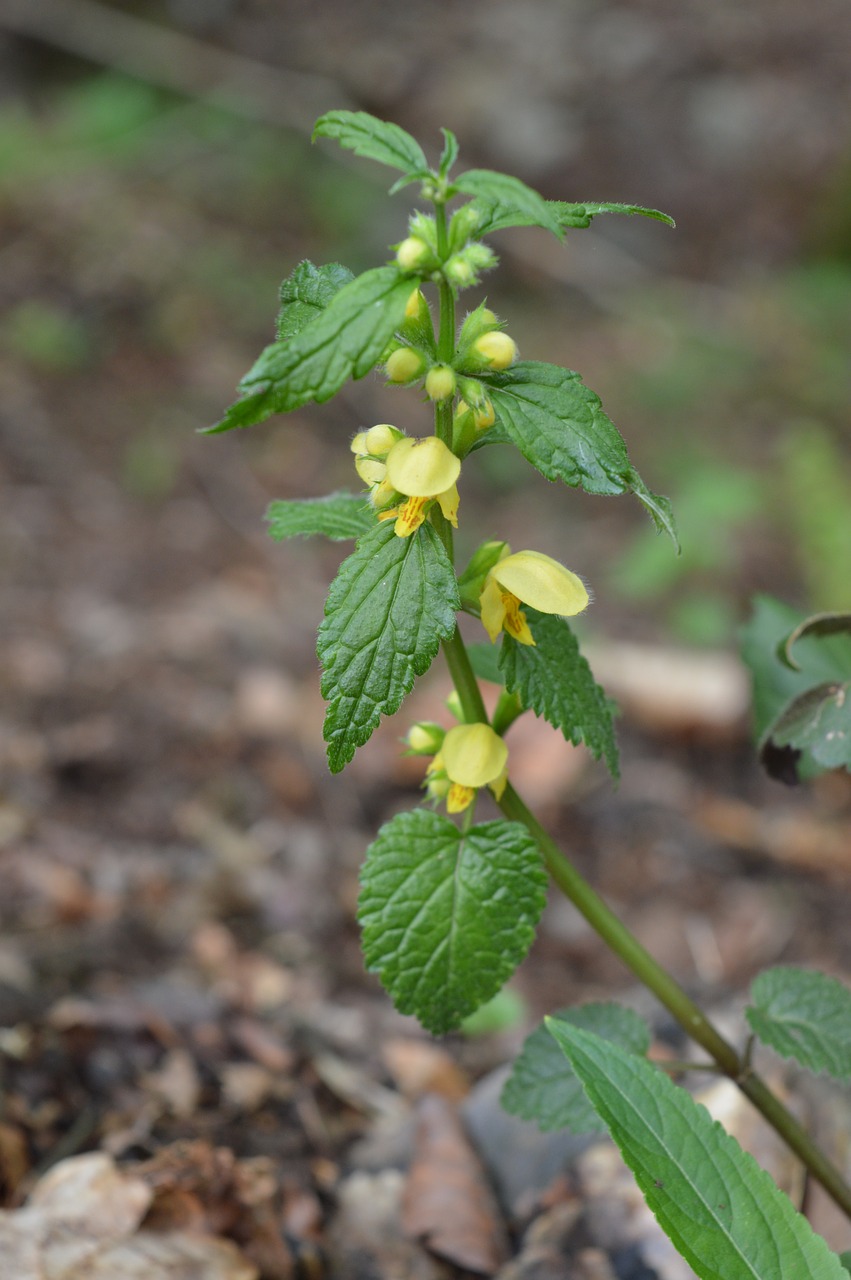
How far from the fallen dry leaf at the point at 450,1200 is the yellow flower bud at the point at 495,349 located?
4.14ft

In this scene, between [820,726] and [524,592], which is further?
[820,726]

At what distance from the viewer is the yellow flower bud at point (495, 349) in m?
0.99

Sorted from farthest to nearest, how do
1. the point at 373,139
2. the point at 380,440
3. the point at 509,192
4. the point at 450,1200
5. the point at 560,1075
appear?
1. the point at 450,1200
2. the point at 560,1075
3. the point at 380,440
4. the point at 373,139
5. the point at 509,192

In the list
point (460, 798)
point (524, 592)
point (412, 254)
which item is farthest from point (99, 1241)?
point (412, 254)

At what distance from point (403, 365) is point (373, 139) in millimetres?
210

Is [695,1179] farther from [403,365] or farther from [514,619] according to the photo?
[403,365]

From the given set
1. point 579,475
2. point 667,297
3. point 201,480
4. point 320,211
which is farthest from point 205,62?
point 579,475

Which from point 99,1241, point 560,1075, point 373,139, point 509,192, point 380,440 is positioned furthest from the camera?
point 99,1241

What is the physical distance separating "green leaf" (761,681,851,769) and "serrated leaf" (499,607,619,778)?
0.31 meters

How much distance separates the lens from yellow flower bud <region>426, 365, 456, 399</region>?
3.20ft

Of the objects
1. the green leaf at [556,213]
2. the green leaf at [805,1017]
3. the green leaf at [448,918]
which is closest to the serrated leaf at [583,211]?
the green leaf at [556,213]

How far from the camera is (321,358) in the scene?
2.95ft

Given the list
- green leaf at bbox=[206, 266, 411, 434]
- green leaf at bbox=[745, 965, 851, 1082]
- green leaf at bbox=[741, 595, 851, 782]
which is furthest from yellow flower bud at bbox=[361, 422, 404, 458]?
green leaf at bbox=[745, 965, 851, 1082]

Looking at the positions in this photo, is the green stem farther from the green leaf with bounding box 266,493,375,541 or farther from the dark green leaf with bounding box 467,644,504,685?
the green leaf with bounding box 266,493,375,541
